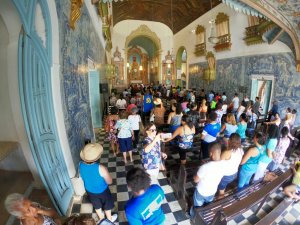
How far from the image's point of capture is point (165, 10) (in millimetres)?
15008

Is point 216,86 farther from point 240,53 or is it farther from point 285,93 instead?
point 285,93

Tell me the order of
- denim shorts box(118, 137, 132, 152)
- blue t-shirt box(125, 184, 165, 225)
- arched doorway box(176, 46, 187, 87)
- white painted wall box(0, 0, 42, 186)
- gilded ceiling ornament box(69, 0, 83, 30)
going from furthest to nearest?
1. arched doorway box(176, 46, 187, 87)
2. denim shorts box(118, 137, 132, 152)
3. gilded ceiling ornament box(69, 0, 83, 30)
4. white painted wall box(0, 0, 42, 186)
5. blue t-shirt box(125, 184, 165, 225)

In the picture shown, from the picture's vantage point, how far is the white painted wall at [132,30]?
17.8 metres

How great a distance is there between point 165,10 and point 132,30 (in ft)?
14.7

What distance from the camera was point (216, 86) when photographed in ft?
40.5

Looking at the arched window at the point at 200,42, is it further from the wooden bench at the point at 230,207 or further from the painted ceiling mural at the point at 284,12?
the wooden bench at the point at 230,207

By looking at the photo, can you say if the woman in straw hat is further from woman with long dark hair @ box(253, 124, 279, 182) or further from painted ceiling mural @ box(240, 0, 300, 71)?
painted ceiling mural @ box(240, 0, 300, 71)

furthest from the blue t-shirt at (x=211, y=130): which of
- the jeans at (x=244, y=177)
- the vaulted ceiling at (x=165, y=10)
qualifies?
the vaulted ceiling at (x=165, y=10)

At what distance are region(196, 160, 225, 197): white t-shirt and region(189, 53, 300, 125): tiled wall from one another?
6806mm

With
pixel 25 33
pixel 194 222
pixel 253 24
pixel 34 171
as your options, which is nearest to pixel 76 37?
pixel 25 33

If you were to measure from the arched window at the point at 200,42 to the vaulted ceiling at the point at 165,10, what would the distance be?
1128 millimetres

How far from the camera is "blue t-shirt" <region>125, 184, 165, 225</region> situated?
5.52 ft

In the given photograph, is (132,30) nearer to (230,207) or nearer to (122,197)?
(122,197)

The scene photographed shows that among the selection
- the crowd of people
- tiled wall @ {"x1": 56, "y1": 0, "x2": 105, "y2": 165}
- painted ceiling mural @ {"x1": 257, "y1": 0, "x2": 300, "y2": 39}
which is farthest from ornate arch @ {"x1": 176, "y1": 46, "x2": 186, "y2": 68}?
tiled wall @ {"x1": 56, "y1": 0, "x2": 105, "y2": 165}
